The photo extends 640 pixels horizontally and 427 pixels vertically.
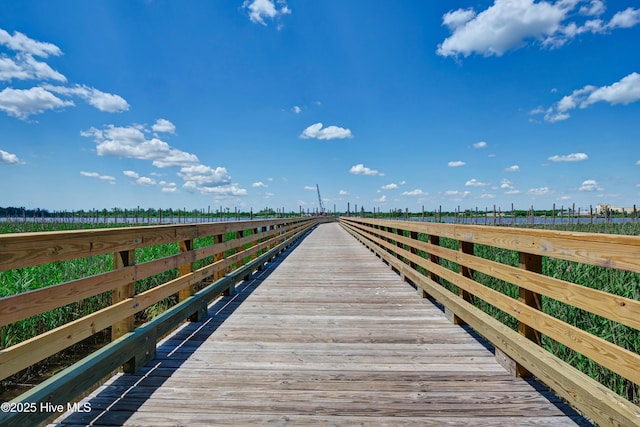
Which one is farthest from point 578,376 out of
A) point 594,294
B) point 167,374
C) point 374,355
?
point 167,374

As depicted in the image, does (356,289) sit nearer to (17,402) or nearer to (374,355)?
(374,355)

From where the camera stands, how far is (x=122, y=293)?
2787mm

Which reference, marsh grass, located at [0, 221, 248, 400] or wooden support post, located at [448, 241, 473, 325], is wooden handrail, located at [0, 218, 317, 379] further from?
wooden support post, located at [448, 241, 473, 325]

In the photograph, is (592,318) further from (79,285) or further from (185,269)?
(79,285)

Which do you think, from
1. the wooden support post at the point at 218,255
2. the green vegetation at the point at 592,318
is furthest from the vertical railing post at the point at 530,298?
the wooden support post at the point at 218,255

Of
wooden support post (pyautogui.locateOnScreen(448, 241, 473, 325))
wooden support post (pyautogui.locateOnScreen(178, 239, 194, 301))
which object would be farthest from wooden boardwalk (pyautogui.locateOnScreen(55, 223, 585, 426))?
wooden support post (pyautogui.locateOnScreen(178, 239, 194, 301))

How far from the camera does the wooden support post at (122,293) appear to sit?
2.74 meters

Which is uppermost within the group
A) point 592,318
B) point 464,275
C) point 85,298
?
point 85,298

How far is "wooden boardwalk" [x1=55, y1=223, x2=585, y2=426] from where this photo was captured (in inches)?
88.1

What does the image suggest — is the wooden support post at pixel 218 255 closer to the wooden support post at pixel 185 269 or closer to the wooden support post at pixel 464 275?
the wooden support post at pixel 185 269

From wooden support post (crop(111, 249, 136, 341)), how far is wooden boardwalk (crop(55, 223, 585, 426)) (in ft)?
1.26

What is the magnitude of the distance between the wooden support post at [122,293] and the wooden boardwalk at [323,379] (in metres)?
0.39

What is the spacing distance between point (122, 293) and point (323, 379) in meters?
1.76

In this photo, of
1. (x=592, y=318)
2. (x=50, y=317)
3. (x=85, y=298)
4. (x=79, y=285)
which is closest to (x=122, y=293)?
(x=85, y=298)
